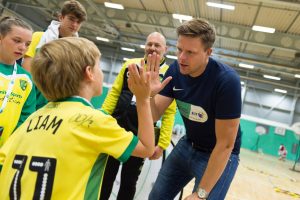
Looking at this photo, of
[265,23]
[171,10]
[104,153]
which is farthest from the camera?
[171,10]

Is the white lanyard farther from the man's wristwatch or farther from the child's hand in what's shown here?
the man's wristwatch

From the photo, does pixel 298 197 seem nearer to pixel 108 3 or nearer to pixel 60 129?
pixel 60 129

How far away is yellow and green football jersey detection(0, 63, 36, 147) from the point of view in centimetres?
215

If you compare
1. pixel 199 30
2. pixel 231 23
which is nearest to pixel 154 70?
pixel 199 30

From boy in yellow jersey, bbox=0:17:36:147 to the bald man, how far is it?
0.97m

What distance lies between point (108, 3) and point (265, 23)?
7.33 m

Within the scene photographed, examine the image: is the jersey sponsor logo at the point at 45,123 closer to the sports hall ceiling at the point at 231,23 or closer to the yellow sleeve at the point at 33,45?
the yellow sleeve at the point at 33,45

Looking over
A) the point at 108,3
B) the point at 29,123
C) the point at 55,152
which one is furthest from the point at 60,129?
the point at 108,3

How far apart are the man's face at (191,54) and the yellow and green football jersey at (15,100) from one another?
1.14m

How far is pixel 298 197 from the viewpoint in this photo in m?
7.60

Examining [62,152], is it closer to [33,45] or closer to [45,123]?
[45,123]

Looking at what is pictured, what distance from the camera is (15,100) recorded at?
2.22 meters

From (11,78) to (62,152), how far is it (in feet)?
4.15

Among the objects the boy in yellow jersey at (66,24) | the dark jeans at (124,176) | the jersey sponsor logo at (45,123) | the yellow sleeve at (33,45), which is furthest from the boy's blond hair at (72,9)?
the jersey sponsor logo at (45,123)
